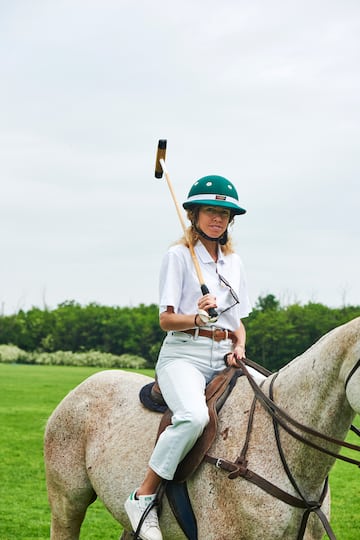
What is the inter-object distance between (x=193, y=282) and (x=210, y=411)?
33.2 inches

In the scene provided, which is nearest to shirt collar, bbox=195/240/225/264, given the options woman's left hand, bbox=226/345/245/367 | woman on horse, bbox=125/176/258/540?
woman on horse, bbox=125/176/258/540

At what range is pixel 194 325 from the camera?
4.79 meters

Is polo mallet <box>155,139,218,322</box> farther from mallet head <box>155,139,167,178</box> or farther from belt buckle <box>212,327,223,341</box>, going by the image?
belt buckle <box>212,327,223,341</box>

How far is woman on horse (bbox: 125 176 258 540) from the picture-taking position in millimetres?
4605

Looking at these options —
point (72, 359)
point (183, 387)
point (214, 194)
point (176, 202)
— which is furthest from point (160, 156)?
point (72, 359)

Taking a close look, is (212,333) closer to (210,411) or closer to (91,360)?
(210,411)

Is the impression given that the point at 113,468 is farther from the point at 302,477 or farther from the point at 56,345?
the point at 56,345

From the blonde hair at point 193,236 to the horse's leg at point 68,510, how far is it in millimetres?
2178

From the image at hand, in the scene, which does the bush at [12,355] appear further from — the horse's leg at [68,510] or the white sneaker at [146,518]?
the white sneaker at [146,518]

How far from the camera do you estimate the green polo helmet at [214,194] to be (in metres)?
5.04

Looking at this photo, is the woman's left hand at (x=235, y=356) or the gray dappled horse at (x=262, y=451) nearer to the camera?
the gray dappled horse at (x=262, y=451)

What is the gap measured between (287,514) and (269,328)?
48316mm

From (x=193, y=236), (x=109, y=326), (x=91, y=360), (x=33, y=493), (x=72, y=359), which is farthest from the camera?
(x=109, y=326)

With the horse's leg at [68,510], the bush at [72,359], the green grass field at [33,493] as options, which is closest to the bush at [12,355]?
the bush at [72,359]
